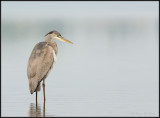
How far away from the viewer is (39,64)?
13953 mm

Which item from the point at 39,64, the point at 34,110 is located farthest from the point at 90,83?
the point at 34,110

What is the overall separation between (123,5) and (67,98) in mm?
132486

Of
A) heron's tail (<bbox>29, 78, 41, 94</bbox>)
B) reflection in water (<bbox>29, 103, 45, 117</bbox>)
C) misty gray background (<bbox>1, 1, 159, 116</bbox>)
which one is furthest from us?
heron's tail (<bbox>29, 78, 41, 94</bbox>)

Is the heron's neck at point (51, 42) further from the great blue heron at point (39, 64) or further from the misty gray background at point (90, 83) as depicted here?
the misty gray background at point (90, 83)

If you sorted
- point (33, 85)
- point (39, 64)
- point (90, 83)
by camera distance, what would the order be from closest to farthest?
point (33, 85), point (39, 64), point (90, 83)

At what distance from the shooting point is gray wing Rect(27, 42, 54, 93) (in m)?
A: 13.8

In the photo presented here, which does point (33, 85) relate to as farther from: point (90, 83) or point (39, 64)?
point (90, 83)

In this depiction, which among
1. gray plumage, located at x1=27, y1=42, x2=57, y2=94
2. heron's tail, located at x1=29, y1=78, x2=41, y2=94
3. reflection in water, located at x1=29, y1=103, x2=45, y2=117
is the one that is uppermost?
gray plumage, located at x1=27, y1=42, x2=57, y2=94

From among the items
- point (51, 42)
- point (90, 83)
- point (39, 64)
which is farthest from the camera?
point (90, 83)

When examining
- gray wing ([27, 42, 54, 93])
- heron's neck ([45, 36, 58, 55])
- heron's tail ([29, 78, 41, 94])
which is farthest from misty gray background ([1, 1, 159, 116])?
heron's neck ([45, 36, 58, 55])

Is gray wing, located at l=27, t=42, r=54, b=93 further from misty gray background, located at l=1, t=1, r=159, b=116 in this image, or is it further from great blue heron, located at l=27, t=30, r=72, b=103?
misty gray background, located at l=1, t=1, r=159, b=116

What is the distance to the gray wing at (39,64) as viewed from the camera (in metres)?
13.8

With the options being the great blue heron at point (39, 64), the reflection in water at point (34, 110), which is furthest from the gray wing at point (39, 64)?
the reflection in water at point (34, 110)

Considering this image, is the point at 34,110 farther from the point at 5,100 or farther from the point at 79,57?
the point at 79,57
